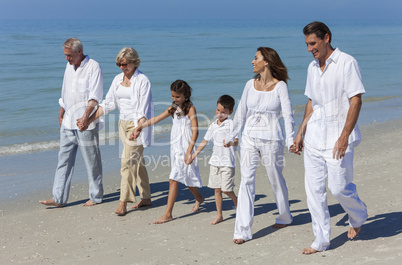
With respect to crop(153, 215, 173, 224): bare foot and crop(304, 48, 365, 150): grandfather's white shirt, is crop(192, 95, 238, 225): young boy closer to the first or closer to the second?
crop(153, 215, 173, 224): bare foot

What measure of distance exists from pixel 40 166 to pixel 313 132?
594cm

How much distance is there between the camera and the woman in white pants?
5262 millimetres

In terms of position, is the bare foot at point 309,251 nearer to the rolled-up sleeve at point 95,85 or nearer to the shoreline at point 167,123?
the rolled-up sleeve at point 95,85

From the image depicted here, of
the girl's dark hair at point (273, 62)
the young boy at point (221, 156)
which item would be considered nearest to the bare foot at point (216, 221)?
the young boy at point (221, 156)

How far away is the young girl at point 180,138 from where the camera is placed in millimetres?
6152

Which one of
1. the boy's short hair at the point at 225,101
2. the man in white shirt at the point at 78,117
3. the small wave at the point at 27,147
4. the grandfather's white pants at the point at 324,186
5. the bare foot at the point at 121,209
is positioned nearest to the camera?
the grandfather's white pants at the point at 324,186

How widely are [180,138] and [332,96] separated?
213 centimetres

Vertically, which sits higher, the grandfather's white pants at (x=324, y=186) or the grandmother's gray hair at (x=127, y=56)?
the grandmother's gray hair at (x=127, y=56)

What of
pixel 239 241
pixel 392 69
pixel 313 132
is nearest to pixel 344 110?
pixel 313 132

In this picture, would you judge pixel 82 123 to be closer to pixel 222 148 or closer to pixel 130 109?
pixel 130 109

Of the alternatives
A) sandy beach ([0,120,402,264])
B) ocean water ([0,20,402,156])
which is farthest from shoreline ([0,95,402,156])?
sandy beach ([0,120,402,264])

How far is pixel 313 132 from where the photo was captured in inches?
187

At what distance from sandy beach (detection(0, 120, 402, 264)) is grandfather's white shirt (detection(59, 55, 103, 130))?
115cm

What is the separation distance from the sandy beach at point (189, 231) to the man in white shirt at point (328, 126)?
0.39 metres
